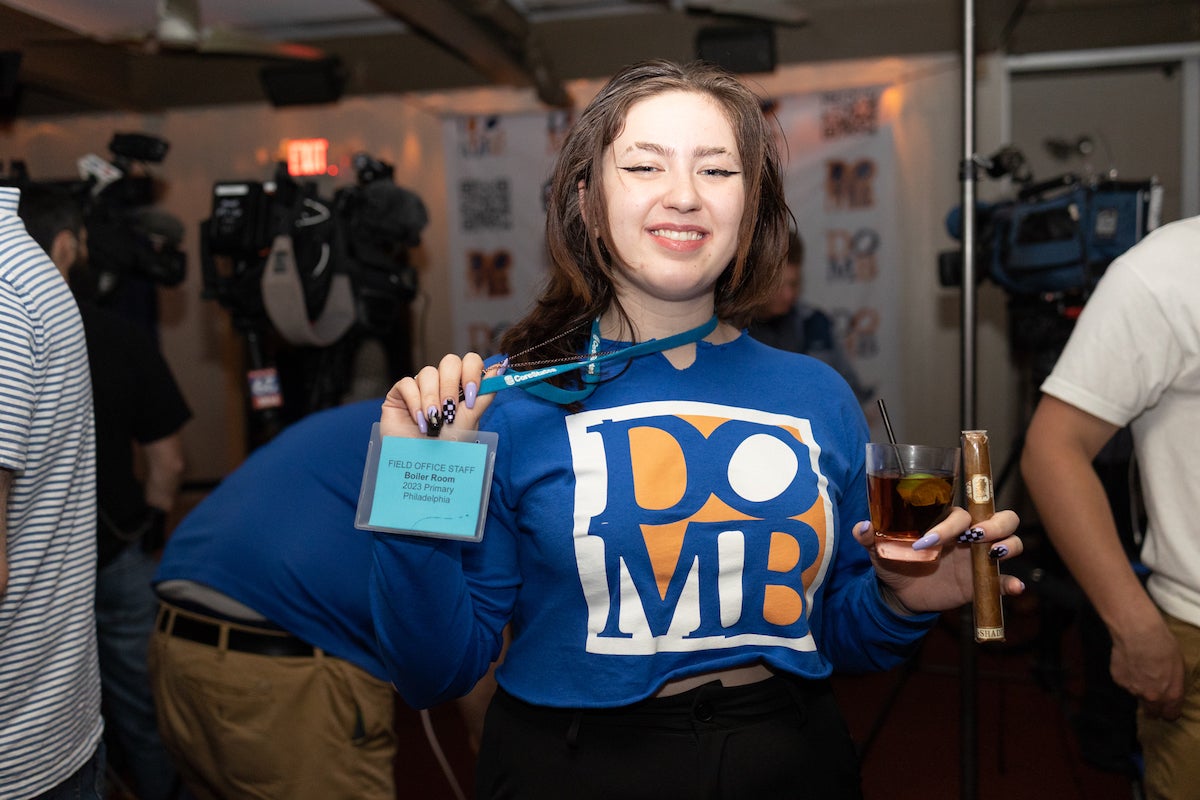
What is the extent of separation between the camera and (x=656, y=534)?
1.15 m

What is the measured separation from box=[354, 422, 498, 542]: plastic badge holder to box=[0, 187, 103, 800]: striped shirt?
0.60m

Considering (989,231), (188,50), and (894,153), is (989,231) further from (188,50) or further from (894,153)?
(188,50)

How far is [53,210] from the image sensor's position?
7.93 ft

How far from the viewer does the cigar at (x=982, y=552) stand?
1100 mm

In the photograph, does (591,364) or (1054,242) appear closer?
(591,364)

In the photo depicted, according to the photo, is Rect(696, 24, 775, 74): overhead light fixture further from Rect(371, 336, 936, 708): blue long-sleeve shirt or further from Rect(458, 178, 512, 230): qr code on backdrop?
Rect(371, 336, 936, 708): blue long-sleeve shirt

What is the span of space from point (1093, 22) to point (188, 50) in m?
4.88

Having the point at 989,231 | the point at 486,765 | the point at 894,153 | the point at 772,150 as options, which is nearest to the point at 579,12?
the point at 894,153

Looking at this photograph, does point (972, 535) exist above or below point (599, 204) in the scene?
below

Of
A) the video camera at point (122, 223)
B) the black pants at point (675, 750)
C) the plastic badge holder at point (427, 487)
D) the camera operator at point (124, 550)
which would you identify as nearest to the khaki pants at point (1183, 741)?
the black pants at point (675, 750)

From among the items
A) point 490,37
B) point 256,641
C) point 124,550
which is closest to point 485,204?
point 490,37

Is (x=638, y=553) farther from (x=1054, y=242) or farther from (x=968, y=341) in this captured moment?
(x=1054, y=242)

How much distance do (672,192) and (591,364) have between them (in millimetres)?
230

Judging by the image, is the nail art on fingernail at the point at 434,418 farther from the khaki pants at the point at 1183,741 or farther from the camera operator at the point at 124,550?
the camera operator at the point at 124,550
